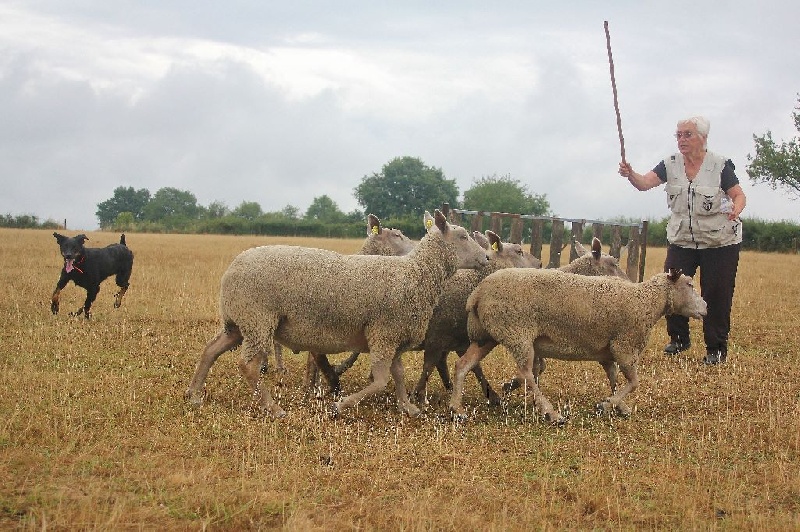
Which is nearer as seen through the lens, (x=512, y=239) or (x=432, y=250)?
(x=432, y=250)

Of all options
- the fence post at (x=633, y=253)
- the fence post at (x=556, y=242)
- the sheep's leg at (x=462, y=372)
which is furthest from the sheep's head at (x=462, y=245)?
the fence post at (x=633, y=253)

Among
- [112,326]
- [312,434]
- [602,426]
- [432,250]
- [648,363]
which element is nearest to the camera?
[312,434]

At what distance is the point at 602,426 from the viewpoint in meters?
7.87

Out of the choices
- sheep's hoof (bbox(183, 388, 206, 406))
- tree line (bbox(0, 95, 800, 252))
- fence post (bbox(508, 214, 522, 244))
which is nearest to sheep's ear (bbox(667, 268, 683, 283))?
sheep's hoof (bbox(183, 388, 206, 406))

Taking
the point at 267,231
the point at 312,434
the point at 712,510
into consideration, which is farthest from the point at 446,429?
the point at 267,231

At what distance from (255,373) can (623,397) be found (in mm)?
3554

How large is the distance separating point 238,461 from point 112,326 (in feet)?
24.3

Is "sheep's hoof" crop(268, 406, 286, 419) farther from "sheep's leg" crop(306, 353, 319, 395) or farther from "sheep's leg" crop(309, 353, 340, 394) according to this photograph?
"sheep's leg" crop(306, 353, 319, 395)

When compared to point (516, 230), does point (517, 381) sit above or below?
below

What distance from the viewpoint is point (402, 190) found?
326 ft

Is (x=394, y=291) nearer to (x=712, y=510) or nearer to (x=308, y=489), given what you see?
(x=308, y=489)

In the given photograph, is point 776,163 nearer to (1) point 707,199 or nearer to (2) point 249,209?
(1) point 707,199

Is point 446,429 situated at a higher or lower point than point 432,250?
lower

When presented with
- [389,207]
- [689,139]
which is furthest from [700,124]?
[389,207]
